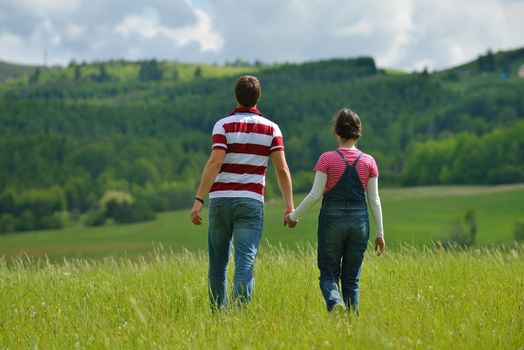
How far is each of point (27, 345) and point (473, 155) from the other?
142 metres

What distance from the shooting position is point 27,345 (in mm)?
5773

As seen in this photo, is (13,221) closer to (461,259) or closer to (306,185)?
(306,185)

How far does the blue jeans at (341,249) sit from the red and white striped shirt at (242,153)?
2.21 feet

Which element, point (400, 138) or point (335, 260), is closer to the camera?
point (335, 260)

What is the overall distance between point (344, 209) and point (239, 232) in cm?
94

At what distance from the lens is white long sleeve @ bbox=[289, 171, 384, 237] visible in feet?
20.5

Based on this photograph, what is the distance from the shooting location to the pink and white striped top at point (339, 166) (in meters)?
6.30

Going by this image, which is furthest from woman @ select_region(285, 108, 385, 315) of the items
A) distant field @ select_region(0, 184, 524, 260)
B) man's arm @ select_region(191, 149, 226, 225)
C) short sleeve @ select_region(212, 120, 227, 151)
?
distant field @ select_region(0, 184, 524, 260)

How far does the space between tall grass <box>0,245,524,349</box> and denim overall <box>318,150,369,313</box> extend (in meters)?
0.31

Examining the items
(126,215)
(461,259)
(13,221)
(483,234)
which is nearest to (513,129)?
(483,234)

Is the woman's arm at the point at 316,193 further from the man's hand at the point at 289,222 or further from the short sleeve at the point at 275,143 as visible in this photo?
the short sleeve at the point at 275,143

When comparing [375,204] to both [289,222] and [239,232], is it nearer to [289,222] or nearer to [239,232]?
[289,222]

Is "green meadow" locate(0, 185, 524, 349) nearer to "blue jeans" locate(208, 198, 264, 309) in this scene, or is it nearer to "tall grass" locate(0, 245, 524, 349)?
"tall grass" locate(0, 245, 524, 349)

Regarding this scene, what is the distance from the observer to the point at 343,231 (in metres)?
6.25
